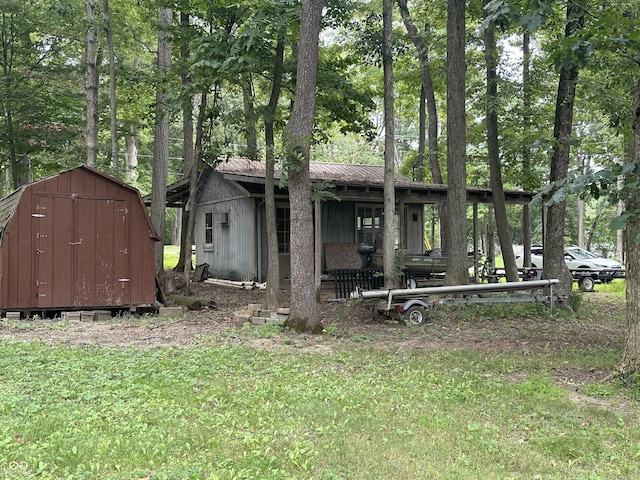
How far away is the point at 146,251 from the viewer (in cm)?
1149

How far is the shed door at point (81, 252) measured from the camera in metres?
10.6

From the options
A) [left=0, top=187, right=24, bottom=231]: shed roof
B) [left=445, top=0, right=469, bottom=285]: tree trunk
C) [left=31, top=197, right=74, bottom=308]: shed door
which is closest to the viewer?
[left=0, top=187, right=24, bottom=231]: shed roof

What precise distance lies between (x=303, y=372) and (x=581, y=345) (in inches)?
173

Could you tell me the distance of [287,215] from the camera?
17.5 m

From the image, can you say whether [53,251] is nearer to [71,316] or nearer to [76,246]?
[76,246]

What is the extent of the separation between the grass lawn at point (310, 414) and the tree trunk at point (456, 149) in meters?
4.48

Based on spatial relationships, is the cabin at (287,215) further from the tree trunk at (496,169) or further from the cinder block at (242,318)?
the cinder block at (242,318)

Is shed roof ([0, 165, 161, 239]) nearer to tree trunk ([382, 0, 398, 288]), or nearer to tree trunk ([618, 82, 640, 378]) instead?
tree trunk ([382, 0, 398, 288])

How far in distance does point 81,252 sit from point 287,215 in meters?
7.61

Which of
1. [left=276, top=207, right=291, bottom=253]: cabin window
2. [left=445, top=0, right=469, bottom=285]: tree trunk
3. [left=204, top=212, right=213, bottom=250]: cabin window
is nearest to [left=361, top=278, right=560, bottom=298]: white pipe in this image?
[left=445, top=0, right=469, bottom=285]: tree trunk

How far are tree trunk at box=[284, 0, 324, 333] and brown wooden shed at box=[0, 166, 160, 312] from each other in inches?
151

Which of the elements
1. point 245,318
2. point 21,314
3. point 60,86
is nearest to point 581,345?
point 245,318

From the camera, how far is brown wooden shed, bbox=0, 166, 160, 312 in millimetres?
10367

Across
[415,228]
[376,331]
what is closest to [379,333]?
[376,331]
